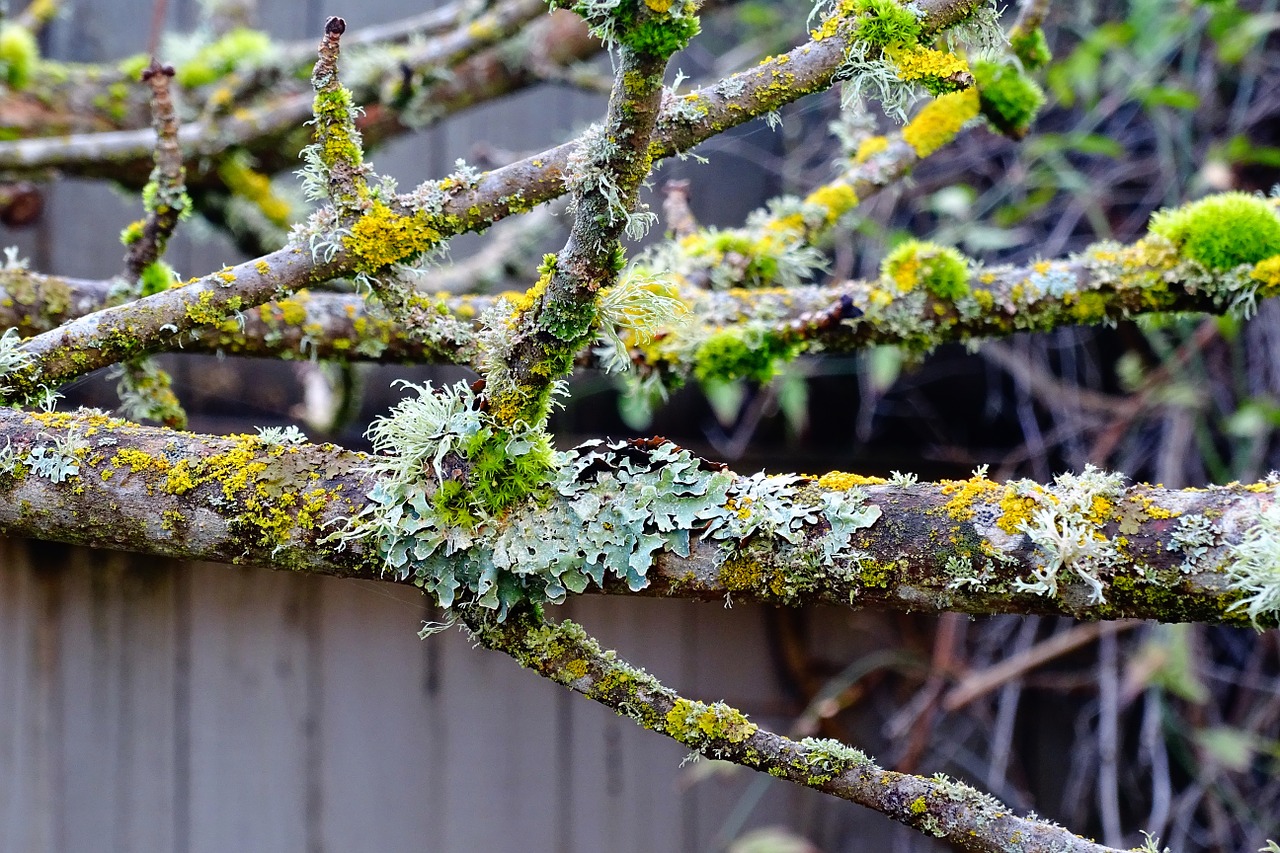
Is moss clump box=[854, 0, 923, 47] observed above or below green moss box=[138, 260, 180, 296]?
above

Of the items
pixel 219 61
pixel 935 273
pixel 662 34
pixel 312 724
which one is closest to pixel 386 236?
pixel 662 34

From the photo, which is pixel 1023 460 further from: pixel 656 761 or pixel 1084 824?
pixel 656 761

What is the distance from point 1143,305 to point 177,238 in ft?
4.57

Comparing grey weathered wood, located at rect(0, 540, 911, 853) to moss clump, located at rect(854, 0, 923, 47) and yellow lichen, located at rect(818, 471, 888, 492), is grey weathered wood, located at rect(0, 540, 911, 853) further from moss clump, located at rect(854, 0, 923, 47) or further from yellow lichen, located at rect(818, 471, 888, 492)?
moss clump, located at rect(854, 0, 923, 47)

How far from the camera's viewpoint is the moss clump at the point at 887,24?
0.49 metres

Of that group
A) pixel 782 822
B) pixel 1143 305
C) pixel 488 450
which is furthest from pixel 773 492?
pixel 782 822

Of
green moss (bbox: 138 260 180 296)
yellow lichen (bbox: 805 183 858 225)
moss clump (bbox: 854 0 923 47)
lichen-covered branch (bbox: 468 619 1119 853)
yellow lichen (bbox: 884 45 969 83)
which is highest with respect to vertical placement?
yellow lichen (bbox: 805 183 858 225)

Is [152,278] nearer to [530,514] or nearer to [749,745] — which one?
[530,514]

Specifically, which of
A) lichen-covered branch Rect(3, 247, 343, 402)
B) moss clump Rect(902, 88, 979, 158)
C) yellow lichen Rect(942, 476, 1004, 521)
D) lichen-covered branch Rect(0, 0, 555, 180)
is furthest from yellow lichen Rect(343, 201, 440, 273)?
lichen-covered branch Rect(0, 0, 555, 180)

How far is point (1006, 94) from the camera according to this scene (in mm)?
916

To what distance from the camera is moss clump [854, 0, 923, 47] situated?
488mm

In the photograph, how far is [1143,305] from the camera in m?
0.82

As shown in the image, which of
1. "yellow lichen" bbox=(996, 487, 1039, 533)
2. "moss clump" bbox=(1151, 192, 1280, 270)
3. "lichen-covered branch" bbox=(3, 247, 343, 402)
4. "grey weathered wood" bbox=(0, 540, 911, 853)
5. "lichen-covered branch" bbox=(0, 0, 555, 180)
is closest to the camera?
"yellow lichen" bbox=(996, 487, 1039, 533)

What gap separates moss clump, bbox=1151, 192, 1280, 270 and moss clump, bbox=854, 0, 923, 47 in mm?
445
